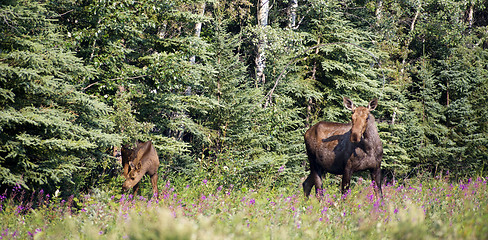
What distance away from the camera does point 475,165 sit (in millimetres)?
22219

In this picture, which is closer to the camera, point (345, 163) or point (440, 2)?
point (345, 163)

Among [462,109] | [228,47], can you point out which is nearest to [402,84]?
[462,109]

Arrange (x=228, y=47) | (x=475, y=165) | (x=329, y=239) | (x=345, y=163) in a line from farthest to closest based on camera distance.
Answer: (x=475, y=165) → (x=228, y=47) → (x=345, y=163) → (x=329, y=239)

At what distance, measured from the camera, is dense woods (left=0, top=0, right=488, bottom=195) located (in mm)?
9062

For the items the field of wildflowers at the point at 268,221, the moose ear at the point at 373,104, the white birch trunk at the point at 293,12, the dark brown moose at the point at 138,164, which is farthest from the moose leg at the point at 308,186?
the white birch trunk at the point at 293,12

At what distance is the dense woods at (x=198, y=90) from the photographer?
9062 mm

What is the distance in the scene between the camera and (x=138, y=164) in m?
10.2

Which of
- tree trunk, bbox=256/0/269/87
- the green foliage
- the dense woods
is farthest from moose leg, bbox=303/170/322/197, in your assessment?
tree trunk, bbox=256/0/269/87

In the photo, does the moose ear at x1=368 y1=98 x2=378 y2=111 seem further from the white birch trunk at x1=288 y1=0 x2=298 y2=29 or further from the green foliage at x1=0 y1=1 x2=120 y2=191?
the white birch trunk at x1=288 y1=0 x2=298 y2=29

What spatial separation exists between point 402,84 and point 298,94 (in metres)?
8.74

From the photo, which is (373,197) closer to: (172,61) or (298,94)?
(172,61)

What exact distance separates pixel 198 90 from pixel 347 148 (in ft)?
25.8

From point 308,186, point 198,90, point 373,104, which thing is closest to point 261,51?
point 198,90

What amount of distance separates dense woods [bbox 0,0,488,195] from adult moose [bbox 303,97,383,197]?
1.41 m
